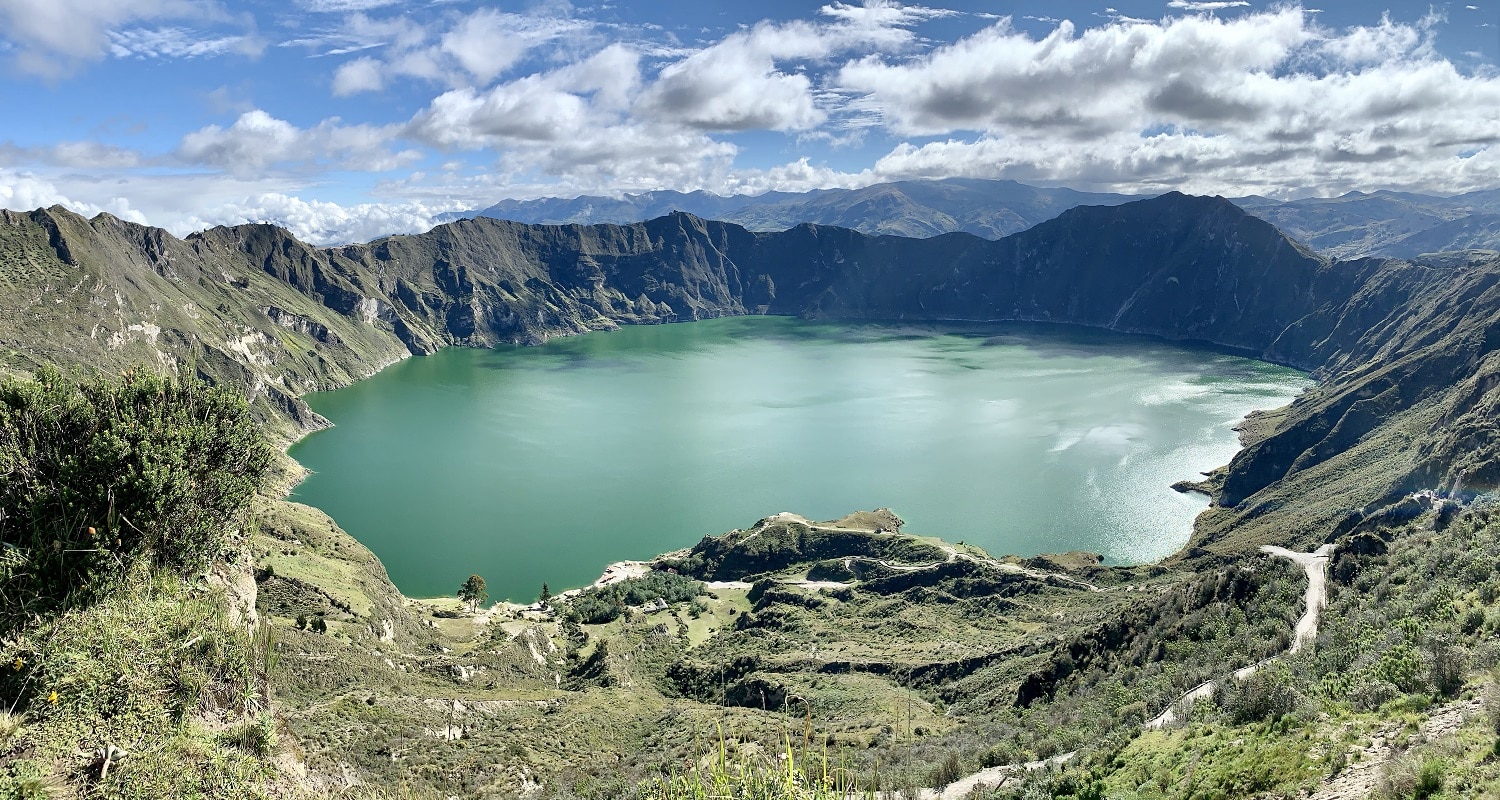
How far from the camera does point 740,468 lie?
401 feet

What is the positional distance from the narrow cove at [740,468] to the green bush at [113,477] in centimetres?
6302

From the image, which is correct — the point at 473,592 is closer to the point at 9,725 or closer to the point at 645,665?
the point at 645,665

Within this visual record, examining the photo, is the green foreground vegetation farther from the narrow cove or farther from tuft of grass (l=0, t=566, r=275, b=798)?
the narrow cove

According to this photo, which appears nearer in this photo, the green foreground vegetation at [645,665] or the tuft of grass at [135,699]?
the tuft of grass at [135,699]

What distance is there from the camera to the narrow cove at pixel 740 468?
92.8 m

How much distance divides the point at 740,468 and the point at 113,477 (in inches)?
4255

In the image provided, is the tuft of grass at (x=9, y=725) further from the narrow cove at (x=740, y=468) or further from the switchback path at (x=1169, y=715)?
the narrow cove at (x=740, y=468)

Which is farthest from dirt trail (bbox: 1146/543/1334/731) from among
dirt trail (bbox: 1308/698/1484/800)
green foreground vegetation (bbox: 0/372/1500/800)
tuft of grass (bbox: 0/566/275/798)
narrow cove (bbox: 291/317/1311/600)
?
narrow cove (bbox: 291/317/1311/600)

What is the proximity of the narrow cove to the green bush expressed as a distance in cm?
6302

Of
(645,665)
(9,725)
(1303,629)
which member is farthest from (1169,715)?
(645,665)

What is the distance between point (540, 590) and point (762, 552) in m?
23.6

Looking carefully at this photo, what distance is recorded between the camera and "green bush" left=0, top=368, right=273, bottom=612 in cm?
1322

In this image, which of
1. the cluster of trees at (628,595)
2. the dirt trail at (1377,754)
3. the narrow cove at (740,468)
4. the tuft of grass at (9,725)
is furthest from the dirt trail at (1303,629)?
the cluster of trees at (628,595)

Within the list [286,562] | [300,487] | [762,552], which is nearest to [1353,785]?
[286,562]
